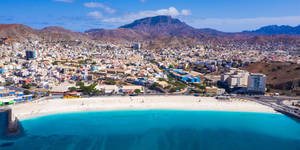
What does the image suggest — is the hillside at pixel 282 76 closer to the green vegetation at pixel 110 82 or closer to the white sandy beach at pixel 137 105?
the white sandy beach at pixel 137 105

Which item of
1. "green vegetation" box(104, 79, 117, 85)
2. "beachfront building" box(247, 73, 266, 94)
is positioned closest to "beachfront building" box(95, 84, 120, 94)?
"green vegetation" box(104, 79, 117, 85)

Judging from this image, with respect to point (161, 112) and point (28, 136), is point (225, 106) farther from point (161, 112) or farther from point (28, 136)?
point (28, 136)

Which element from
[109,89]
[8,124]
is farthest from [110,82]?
[8,124]

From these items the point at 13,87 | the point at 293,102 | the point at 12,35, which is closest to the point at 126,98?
the point at 13,87

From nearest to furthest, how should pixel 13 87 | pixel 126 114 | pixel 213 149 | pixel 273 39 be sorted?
pixel 213 149 → pixel 126 114 → pixel 13 87 → pixel 273 39

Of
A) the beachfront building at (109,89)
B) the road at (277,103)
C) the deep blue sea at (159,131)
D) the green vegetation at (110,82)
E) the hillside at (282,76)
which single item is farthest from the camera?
the green vegetation at (110,82)

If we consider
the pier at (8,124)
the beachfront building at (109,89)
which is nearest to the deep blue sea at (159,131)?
the pier at (8,124)
